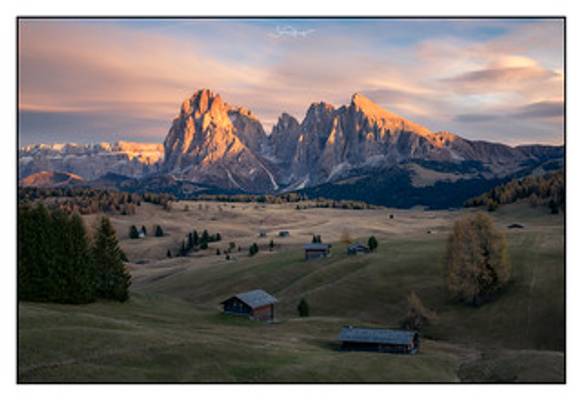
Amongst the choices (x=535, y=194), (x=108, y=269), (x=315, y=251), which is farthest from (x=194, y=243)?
(x=535, y=194)

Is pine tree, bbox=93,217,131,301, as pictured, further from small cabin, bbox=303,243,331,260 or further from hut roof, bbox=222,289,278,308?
small cabin, bbox=303,243,331,260

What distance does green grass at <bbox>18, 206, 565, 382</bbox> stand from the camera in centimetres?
4022

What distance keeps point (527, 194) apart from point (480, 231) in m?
123

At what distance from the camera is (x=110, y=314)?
2432 inches

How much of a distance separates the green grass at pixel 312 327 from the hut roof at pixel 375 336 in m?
2.71

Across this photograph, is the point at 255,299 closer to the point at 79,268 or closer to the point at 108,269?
the point at 108,269

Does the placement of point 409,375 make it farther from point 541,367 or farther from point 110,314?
point 110,314

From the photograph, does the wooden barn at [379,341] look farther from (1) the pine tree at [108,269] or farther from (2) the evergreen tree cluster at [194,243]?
(2) the evergreen tree cluster at [194,243]

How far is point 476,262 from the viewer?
77.6 m

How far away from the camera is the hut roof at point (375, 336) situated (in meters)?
58.0

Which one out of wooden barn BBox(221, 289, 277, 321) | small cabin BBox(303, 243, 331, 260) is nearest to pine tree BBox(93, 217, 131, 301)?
wooden barn BBox(221, 289, 277, 321)

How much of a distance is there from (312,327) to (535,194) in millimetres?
140650

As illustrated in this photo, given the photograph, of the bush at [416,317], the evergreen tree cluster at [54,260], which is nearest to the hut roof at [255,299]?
the evergreen tree cluster at [54,260]

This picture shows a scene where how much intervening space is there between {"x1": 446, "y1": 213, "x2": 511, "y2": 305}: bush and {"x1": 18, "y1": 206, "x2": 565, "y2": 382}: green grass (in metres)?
2.32
